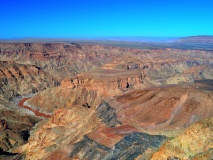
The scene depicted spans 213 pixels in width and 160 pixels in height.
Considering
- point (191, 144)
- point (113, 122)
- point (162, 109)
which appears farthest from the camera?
point (162, 109)

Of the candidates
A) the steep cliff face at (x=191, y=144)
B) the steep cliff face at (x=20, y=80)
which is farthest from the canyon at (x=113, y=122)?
the steep cliff face at (x=20, y=80)

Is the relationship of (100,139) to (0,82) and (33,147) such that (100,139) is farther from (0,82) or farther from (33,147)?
(0,82)

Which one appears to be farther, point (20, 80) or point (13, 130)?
point (20, 80)

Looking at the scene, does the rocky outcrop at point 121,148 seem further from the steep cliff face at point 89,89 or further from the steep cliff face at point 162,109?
the steep cliff face at point 89,89

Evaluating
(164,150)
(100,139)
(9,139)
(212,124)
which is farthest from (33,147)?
(212,124)

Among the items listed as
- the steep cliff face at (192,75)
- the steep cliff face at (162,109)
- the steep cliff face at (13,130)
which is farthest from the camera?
the steep cliff face at (192,75)

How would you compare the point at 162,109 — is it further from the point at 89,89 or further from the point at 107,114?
the point at 89,89

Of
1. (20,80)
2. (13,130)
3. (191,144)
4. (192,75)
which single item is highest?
(191,144)

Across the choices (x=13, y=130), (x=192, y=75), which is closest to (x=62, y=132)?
(x=13, y=130)

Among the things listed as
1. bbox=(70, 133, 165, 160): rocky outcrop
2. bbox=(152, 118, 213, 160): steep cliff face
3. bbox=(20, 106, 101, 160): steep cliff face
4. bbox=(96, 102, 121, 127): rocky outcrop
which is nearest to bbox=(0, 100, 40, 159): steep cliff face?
bbox=(20, 106, 101, 160): steep cliff face

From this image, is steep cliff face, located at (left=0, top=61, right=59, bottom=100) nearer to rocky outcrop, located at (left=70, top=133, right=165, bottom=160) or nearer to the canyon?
the canyon
